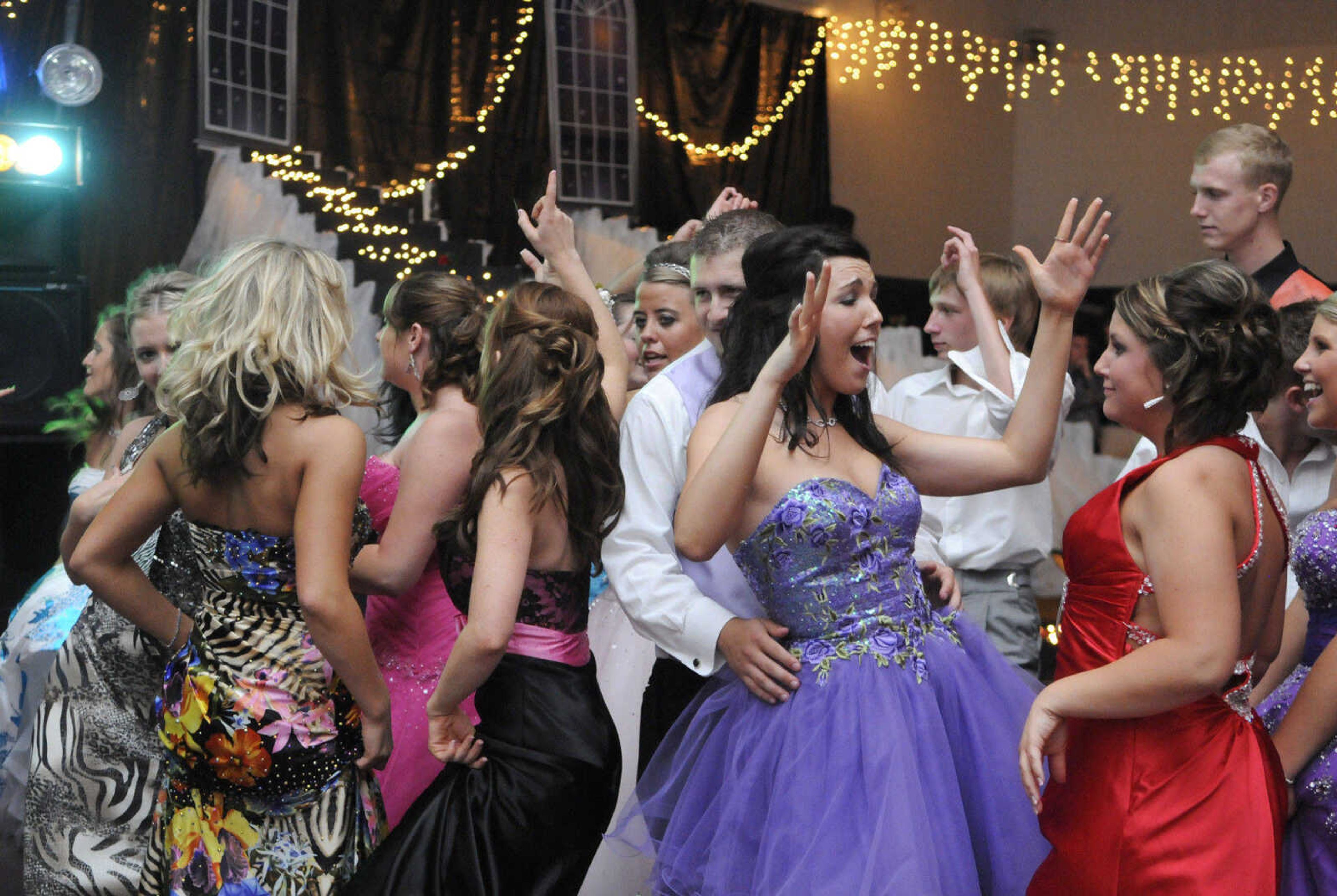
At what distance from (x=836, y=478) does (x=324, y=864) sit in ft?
3.50

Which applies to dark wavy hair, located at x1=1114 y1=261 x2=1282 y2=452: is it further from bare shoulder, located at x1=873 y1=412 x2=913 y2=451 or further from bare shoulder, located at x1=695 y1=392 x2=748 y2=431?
bare shoulder, located at x1=695 y1=392 x2=748 y2=431

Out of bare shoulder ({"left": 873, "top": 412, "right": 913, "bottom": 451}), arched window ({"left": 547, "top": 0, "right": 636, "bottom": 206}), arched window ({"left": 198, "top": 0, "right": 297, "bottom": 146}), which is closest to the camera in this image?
bare shoulder ({"left": 873, "top": 412, "right": 913, "bottom": 451})

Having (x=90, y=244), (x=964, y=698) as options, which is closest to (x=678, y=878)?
(x=964, y=698)

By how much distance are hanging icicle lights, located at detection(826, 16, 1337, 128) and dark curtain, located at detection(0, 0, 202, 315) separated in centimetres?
510

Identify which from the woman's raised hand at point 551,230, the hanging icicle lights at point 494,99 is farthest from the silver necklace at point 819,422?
the hanging icicle lights at point 494,99

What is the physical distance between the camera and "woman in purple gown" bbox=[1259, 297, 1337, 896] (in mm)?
2084

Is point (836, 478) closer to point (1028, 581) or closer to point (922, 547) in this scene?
point (922, 547)

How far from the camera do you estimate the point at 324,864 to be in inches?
89.7

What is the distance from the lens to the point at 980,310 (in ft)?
10.0

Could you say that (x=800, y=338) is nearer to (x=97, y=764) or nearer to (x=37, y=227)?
(x=97, y=764)

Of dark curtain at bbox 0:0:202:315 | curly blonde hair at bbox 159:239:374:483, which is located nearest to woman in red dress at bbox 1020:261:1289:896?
curly blonde hair at bbox 159:239:374:483

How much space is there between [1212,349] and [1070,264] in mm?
265

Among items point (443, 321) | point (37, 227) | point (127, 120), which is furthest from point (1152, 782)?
point (127, 120)

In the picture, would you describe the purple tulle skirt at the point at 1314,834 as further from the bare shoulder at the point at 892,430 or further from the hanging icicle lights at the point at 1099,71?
the hanging icicle lights at the point at 1099,71
